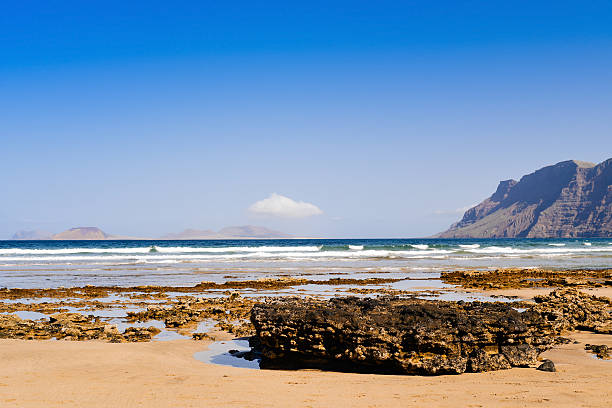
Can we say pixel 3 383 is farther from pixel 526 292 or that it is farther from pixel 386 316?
pixel 526 292

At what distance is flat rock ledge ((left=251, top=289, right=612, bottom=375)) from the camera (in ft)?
23.1

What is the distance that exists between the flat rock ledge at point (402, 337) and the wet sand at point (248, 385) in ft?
0.84

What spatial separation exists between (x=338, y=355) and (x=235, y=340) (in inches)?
131

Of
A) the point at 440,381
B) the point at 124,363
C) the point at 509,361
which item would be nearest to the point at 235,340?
the point at 124,363

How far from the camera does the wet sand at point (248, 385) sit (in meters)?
5.57

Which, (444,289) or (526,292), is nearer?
(526,292)

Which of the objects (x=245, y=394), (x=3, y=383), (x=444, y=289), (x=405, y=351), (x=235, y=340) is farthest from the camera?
(x=444, y=289)

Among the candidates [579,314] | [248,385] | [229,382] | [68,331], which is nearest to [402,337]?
[248,385]

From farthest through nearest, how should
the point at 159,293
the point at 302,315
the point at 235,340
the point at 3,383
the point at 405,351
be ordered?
1. the point at 159,293
2. the point at 235,340
3. the point at 302,315
4. the point at 405,351
5. the point at 3,383

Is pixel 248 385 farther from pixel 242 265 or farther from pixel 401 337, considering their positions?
pixel 242 265

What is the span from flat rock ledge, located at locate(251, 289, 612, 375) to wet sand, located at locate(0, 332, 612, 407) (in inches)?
10.1

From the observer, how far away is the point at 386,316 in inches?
295

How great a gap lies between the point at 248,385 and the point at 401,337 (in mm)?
2333

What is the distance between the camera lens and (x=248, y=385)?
633cm
